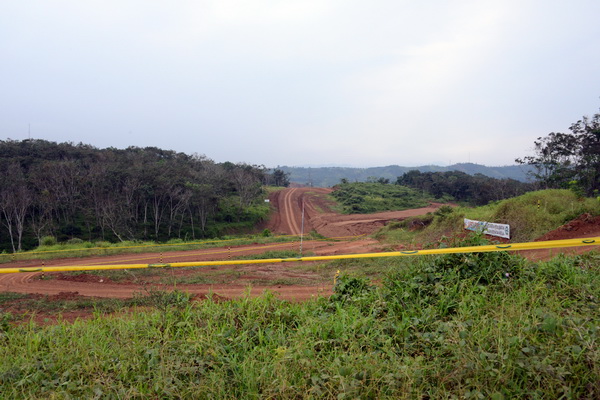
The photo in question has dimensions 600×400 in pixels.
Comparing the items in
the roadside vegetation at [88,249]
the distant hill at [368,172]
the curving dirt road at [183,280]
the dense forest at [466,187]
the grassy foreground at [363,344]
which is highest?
the distant hill at [368,172]

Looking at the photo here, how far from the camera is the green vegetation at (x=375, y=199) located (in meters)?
40.2

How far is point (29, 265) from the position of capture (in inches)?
557

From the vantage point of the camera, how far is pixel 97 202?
29.5m

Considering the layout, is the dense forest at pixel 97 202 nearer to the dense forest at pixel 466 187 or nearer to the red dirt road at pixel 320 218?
the red dirt road at pixel 320 218

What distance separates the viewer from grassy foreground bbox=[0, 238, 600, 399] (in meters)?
2.61

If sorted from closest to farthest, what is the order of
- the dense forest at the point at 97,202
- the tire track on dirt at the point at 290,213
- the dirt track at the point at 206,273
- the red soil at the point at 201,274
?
the red soil at the point at 201,274, the dirt track at the point at 206,273, the dense forest at the point at 97,202, the tire track on dirt at the point at 290,213

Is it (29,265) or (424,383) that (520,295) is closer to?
(424,383)

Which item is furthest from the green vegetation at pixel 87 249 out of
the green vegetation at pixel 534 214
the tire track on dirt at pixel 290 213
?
the tire track on dirt at pixel 290 213

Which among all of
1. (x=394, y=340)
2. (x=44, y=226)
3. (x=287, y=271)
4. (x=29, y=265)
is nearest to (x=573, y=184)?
(x=287, y=271)

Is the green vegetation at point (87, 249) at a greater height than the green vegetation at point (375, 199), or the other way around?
the green vegetation at point (375, 199)

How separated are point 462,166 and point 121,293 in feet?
631

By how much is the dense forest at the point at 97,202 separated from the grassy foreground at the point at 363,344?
2427cm

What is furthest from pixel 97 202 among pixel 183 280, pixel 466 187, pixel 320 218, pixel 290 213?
pixel 466 187

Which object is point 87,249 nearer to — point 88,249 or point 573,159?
point 88,249
